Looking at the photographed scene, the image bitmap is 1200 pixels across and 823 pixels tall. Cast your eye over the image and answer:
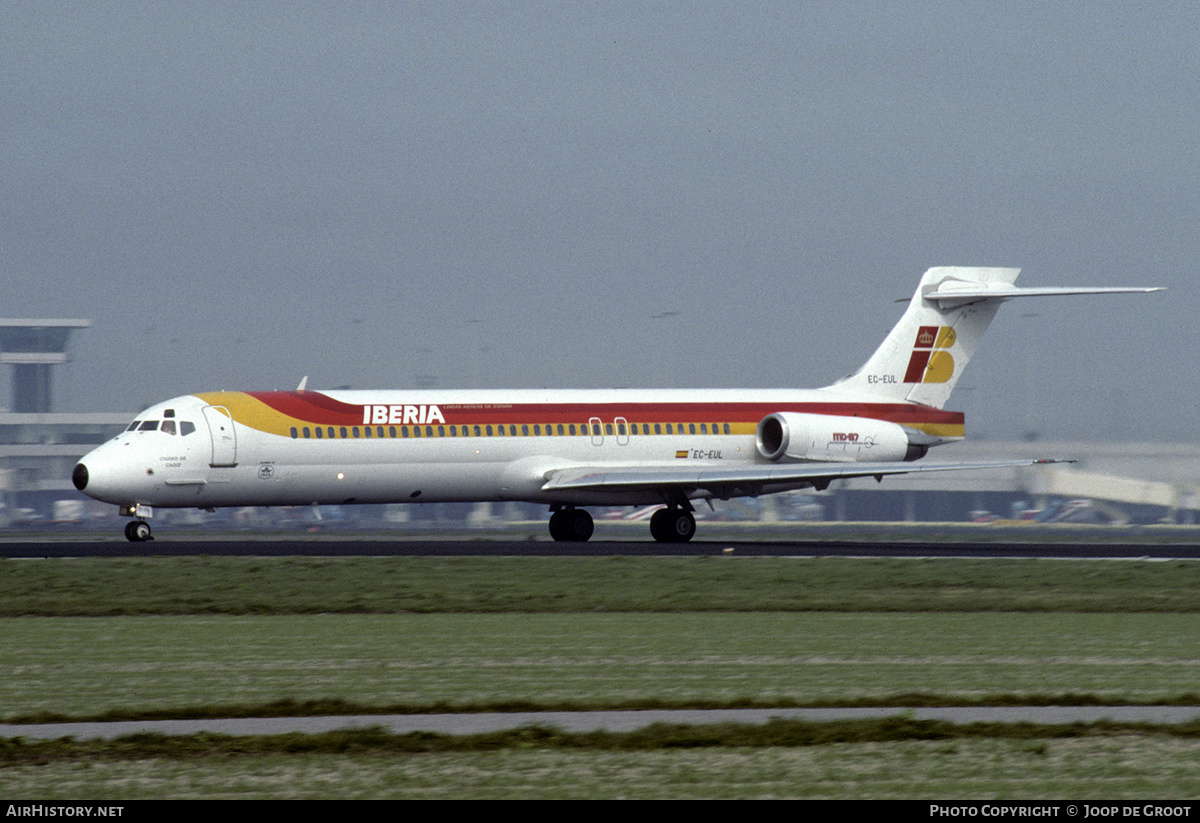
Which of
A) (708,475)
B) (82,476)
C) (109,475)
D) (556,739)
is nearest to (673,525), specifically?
(708,475)

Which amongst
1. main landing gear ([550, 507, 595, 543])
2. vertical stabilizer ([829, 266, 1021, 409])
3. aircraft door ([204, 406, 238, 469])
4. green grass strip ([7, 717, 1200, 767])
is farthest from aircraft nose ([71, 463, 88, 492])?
green grass strip ([7, 717, 1200, 767])

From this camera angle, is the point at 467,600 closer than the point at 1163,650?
No

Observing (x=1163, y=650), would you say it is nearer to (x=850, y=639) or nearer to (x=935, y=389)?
(x=850, y=639)

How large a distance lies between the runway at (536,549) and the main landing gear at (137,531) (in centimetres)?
26

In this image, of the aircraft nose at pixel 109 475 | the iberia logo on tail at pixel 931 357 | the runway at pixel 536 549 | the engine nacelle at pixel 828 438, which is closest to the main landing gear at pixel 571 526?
the runway at pixel 536 549

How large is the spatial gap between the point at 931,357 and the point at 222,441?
21843 millimetres

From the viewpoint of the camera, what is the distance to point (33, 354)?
174125 mm

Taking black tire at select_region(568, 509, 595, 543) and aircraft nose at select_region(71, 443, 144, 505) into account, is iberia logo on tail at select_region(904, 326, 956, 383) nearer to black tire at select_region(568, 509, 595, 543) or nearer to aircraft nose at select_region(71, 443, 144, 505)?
black tire at select_region(568, 509, 595, 543)

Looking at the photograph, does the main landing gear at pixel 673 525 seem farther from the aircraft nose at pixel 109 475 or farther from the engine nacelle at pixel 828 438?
the aircraft nose at pixel 109 475

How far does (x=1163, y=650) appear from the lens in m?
18.8

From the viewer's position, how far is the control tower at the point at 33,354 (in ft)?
569

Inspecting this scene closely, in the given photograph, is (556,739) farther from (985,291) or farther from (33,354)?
(33,354)

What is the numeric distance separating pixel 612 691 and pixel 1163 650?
764cm
